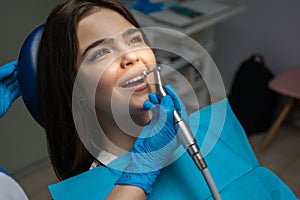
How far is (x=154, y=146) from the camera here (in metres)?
0.90

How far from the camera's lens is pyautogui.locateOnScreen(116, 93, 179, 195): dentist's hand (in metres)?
0.89

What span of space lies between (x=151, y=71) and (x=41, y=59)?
1.03 feet

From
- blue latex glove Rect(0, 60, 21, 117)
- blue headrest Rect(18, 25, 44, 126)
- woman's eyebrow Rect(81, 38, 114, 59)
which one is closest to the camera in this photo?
woman's eyebrow Rect(81, 38, 114, 59)

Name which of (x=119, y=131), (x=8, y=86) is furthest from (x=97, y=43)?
(x=8, y=86)

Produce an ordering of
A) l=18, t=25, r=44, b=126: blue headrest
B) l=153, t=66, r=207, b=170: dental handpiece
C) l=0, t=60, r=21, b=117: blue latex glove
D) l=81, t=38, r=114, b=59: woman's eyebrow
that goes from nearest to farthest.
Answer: l=153, t=66, r=207, b=170: dental handpiece → l=81, t=38, r=114, b=59: woman's eyebrow → l=18, t=25, r=44, b=126: blue headrest → l=0, t=60, r=21, b=117: blue latex glove

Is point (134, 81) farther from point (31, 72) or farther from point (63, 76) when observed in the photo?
point (31, 72)

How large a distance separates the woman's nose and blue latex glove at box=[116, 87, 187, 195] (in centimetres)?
9

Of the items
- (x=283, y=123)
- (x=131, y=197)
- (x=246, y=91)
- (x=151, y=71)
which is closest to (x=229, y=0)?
(x=246, y=91)

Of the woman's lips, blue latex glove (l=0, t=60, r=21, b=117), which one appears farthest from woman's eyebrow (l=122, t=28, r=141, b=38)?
blue latex glove (l=0, t=60, r=21, b=117)

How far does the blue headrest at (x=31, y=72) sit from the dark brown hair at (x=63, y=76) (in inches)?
0.9

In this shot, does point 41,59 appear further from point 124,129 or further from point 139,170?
point 139,170

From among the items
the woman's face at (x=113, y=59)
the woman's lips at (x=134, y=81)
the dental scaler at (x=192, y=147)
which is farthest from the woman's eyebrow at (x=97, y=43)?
the dental scaler at (x=192, y=147)

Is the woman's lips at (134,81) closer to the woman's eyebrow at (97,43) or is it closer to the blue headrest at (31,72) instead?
the woman's eyebrow at (97,43)

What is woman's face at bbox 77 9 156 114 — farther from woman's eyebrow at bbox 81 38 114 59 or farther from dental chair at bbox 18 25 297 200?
dental chair at bbox 18 25 297 200
